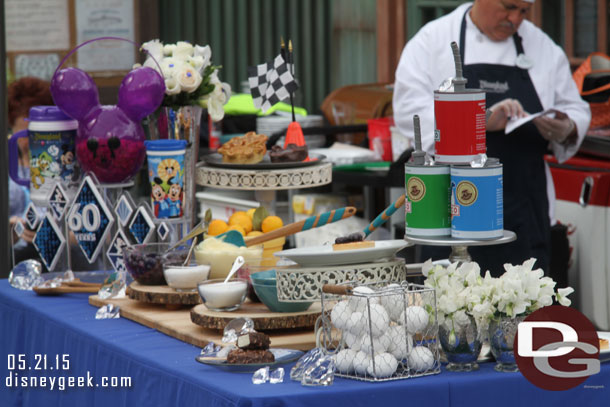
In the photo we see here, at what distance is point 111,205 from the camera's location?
311cm

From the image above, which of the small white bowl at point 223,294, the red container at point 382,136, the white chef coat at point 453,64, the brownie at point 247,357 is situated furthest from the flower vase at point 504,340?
the red container at point 382,136

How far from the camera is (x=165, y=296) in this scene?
276 cm

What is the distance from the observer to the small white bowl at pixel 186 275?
273 cm

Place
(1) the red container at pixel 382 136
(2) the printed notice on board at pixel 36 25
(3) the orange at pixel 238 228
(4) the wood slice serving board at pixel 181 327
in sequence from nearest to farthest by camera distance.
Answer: (4) the wood slice serving board at pixel 181 327
(3) the orange at pixel 238 228
(1) the red container at pixel 382 136
(2) the printed notice on board at pixel 36 25

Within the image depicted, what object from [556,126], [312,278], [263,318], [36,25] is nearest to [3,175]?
[263,318]

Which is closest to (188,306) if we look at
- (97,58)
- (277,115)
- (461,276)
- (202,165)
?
(202,165)

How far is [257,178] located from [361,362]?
1234 mm

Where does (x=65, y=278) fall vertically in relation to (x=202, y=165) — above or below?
below

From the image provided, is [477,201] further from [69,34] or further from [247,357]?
Result: [69,34]

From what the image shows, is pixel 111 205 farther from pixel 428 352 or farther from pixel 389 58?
pixel 389 58

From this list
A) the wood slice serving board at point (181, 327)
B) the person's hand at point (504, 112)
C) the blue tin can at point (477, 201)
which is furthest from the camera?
the person's hand at point (504, 112)

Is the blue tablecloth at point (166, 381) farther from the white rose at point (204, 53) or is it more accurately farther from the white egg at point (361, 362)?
the white rose at point (204, 53)

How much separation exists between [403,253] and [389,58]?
2494mm

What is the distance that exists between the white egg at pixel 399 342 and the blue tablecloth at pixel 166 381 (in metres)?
0.05
